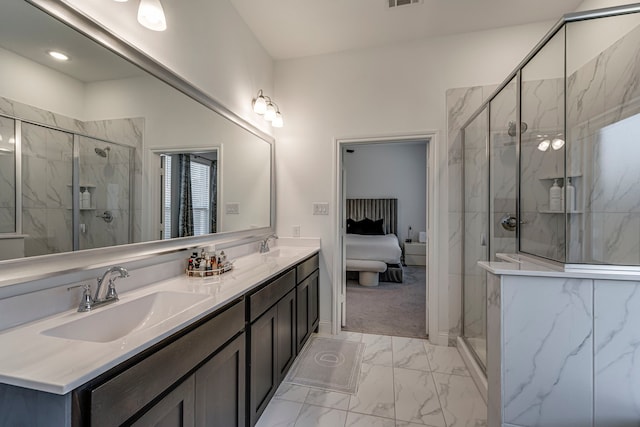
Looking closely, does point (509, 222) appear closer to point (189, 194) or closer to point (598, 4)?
point (598, 4)

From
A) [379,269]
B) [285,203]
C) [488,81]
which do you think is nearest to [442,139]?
[488,81]

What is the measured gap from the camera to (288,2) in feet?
7.18

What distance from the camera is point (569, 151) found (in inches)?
70.6

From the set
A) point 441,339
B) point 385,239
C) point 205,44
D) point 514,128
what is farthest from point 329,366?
point 385,239

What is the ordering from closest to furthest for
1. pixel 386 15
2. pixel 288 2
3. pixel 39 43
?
pixel 39 43 < pixel 288 2 < pixel 386 15

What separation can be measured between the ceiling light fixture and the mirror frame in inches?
18.8

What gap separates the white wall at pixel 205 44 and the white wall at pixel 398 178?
171 inches

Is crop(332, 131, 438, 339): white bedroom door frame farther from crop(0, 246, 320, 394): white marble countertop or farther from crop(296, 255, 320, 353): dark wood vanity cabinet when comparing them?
crop(0, 246, 320, 394): white marble countertop

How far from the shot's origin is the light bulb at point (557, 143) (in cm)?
172

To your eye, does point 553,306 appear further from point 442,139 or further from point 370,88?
point 370,88

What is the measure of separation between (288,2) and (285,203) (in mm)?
1732

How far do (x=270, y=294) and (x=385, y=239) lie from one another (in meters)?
4.19

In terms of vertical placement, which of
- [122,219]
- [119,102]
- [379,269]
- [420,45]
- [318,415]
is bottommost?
[318,415]

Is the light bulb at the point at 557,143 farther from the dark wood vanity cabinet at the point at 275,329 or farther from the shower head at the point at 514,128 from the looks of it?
the dark wood vanity cabinet at the point at 275,329
